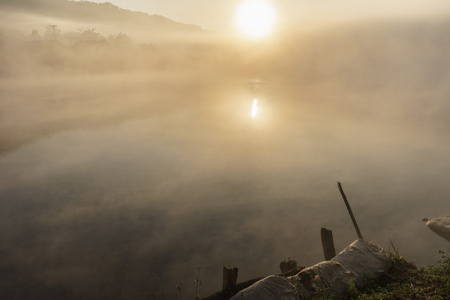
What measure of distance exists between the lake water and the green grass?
6604 mm

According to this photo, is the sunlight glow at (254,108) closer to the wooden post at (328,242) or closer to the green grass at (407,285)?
the wooden post at (328,242)

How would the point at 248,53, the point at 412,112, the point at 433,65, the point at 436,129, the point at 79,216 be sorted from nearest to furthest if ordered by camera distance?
the point at 79,216
the point at 436,129
the point at 412,112
the point at 433,65
the point at 248,53

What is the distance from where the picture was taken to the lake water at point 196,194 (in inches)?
667

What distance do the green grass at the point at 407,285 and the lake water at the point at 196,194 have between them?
660cm

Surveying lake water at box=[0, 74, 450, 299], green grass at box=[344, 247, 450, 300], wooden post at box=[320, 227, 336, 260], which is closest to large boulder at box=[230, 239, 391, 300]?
green grass at box=[344, 247, 450, 300]

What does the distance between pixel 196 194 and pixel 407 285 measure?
56.8ft

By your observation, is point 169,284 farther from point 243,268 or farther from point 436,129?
point 436,129

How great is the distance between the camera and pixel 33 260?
56.3 feet

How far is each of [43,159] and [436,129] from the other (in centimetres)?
5142

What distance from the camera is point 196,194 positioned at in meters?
25.4

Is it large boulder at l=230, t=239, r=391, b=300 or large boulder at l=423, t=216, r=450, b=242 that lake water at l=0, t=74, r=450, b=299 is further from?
large boulder at l=230, t=239, r=391, b=300

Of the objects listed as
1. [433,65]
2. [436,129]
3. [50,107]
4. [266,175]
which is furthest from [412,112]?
[50,107]

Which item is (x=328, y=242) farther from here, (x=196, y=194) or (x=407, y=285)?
(x=196, y=194)

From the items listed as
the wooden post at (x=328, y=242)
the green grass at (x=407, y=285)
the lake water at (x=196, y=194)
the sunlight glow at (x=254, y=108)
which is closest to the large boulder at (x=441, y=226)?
the lake water at (x=196, y=194)
